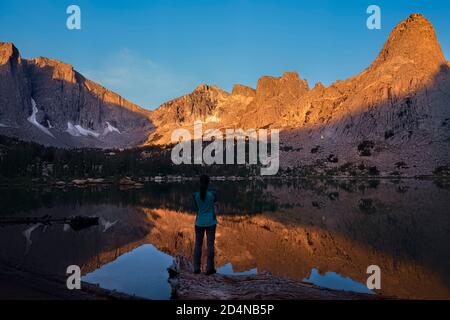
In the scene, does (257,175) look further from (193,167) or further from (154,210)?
(154,210)

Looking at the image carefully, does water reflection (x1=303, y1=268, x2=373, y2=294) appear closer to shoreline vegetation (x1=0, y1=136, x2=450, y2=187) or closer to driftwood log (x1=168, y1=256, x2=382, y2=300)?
driftwood log (x1=168, y1=256, x2=382, y2=300)

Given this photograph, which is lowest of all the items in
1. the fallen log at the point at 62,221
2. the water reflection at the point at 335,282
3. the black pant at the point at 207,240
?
the water reflection at the point at 335,282

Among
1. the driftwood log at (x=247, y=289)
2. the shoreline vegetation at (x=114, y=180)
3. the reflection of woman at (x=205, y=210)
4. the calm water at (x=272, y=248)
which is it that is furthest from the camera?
the shoreline vegetation at (x=114, y=180)

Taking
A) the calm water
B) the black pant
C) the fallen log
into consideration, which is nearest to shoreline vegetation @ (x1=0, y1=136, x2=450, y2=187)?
the fallen log

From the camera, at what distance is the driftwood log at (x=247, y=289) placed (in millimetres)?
13125

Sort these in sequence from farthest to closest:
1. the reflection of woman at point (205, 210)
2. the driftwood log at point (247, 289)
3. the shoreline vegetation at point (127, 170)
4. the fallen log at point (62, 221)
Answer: the shoreline vegetation at point (127, 170) → the fallen log at point (62, 221) → the reflection of woman at point (205, 210) → the driftwood log at point (247, 289)

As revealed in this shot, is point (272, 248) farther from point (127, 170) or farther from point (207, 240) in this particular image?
point (127, 170)

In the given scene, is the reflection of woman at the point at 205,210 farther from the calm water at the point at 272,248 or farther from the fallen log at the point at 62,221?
the fallen log at the point at 62,221

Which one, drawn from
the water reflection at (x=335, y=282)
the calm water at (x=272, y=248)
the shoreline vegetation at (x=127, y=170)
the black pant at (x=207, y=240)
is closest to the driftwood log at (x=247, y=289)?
the black pant at (x=207, y=240)

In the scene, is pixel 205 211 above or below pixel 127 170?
below

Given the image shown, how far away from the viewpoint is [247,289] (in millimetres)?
13945

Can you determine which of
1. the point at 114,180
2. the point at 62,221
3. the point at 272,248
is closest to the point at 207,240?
the point at 272,248

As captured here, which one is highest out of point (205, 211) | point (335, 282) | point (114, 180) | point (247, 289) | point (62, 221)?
point (114, 180)
